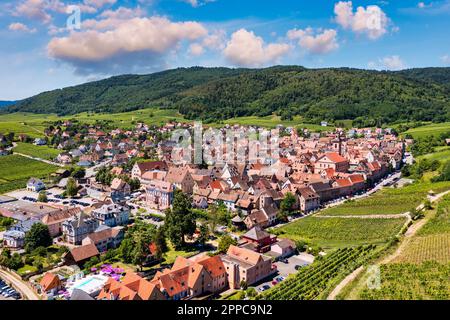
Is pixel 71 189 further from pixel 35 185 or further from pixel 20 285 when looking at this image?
pixel 20 285

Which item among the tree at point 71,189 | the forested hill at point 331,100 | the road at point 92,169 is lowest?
the tree at point 71,189

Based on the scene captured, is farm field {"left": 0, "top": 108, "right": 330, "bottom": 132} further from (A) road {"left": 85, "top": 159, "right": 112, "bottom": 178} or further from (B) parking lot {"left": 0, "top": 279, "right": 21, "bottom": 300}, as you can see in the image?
(B) parking lot {"left": 0, "top": 279, "right": 21, "bottom": 300}

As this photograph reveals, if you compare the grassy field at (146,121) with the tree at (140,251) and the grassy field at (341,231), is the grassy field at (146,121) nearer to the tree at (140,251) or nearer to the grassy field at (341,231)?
the grassy field at (341,231)

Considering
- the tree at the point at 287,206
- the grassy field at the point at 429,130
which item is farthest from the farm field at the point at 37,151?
the grassy field at the point at 429,130

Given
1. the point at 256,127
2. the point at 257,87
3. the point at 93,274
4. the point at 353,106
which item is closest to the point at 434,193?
the point at 93,274

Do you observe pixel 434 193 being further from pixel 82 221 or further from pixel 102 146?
pixel 102 146

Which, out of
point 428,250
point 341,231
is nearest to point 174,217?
point 341,231

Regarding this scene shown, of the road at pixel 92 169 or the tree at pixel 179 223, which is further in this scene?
the road at pixel 92 169

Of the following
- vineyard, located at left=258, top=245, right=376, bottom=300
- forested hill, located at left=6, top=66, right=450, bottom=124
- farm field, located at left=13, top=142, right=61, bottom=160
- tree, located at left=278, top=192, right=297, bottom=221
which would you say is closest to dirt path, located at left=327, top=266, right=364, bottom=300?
vineyard, located at left=258, top=245, right=376, bottom=300
